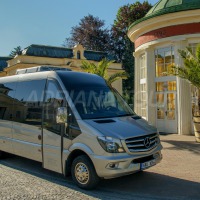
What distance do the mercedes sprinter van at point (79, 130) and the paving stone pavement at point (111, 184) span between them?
1.24 feet

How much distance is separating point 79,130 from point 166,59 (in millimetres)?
11033

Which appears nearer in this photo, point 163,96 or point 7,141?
point 7,141

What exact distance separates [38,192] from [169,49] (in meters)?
12.0

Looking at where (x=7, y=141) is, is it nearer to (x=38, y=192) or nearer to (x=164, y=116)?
(x=38, y=192)

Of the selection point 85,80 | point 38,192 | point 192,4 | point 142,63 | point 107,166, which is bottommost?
point 38,192

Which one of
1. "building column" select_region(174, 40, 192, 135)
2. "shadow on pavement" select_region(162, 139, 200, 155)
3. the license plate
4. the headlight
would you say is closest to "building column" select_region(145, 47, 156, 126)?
"building column" select_region(174, 40, 192, 135)

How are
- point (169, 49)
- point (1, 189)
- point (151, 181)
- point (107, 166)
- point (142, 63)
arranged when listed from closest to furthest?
point (107, 166) → point (1, 189) → point (151, 181) → point (169, 49) → point (142, 63)

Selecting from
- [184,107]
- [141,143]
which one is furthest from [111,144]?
[184,107]

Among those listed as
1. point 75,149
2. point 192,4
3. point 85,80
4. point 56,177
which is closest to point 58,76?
point 85,80

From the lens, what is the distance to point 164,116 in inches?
623

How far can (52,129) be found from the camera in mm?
6531

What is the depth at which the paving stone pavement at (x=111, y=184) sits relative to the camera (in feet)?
18.3

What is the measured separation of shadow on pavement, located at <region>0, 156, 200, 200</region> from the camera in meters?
5.63

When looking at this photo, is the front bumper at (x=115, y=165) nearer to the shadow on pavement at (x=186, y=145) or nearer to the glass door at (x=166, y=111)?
the shadow on pavement at (x=186, y=145)
